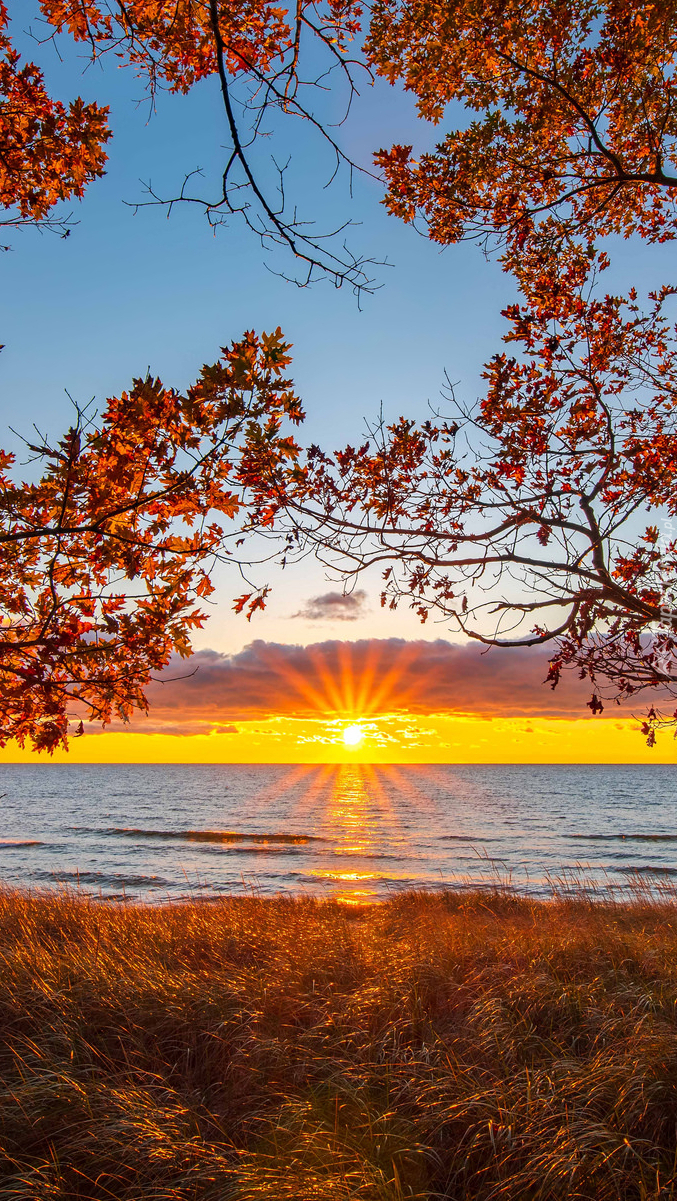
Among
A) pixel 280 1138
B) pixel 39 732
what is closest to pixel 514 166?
pixel 39 732

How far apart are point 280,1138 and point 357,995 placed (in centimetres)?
228

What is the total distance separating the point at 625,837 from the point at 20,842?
1329 inches

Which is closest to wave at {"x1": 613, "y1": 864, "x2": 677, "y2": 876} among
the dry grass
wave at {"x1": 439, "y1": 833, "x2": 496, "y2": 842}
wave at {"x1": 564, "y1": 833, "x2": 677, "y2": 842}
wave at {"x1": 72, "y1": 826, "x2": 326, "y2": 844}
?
wave at {"x1": 564, "y1": 833, "x2": 677, "y2": 842}

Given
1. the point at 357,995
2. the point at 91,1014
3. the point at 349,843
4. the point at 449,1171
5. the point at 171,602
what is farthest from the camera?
the point at 349,843

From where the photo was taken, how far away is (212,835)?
35344 mm

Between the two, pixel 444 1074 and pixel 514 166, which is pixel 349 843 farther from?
pixel 514 166

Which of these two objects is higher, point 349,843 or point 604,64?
point 604,64

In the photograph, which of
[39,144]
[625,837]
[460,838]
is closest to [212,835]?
[460,838]

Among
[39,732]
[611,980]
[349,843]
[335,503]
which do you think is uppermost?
[335,503]

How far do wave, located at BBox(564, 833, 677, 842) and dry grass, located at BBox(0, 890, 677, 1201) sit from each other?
31201 millimetres

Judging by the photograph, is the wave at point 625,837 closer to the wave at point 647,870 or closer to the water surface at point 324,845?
the water surface at point 324,845

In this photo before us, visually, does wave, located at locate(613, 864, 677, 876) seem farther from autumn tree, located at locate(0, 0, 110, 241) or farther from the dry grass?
autumn tree, located at locate(0, 0, 110, 241)

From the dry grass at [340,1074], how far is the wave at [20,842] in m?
28.9

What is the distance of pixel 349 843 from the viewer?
32.6 metres
